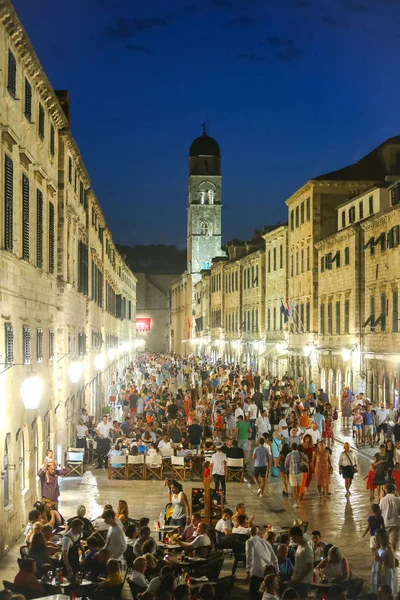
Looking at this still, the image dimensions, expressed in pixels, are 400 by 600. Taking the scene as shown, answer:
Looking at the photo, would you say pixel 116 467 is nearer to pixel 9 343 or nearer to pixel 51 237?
pixel 51 237

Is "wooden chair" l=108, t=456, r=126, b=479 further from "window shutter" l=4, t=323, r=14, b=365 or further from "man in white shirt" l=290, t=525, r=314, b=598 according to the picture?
"man in white shirt" l=290, t=525, r=314, b=598

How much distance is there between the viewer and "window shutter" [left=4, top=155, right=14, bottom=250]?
51.7 feet

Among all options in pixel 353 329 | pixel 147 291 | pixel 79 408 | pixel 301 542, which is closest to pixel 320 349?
pixel 353 329

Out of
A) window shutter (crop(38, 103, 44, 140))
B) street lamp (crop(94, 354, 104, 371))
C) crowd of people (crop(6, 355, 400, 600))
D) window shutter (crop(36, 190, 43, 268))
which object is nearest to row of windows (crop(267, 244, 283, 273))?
street lamp (crop(94, 354, 104, 371))

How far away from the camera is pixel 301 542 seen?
12.6 meters

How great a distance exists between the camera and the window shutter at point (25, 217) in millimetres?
18062

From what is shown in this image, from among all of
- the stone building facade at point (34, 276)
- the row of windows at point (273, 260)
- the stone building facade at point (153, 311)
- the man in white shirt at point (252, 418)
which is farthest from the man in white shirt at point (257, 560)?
the stone building facade at point (153, 311)

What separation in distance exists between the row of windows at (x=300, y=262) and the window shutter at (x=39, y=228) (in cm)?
3215

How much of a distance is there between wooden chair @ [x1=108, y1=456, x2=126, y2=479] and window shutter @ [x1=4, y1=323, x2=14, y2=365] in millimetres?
8113

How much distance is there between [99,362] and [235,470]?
720 inches

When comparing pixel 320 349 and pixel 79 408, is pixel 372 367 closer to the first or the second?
pixel 320 349

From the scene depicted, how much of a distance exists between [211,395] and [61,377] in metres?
15.4

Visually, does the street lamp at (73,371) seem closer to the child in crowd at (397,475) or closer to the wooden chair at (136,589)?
the child in crowd at (397,475)

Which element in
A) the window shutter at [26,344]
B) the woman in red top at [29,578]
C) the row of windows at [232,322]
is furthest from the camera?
the row of windows at [232,322]
